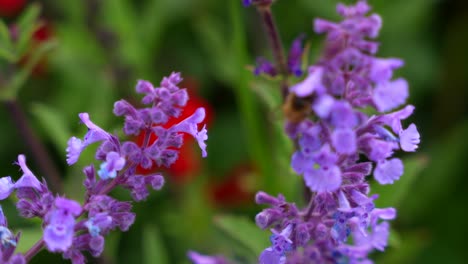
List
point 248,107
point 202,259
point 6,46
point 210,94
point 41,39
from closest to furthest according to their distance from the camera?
point 202,259 → point 6,46 → point 248,107 → point 41,39 → point 210,94

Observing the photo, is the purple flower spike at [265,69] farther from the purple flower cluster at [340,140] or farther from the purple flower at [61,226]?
the purple flower at [61,226]

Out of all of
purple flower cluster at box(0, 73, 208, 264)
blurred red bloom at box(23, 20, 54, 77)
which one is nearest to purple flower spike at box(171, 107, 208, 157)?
purple flower cluster at box(0, 73, 208, 264)

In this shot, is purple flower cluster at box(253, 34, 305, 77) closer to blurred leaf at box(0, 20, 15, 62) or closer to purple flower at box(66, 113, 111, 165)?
purple flower at box(66, 113, 111, 165)

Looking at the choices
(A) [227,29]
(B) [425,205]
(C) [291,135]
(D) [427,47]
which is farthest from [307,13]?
(C) [291,135]

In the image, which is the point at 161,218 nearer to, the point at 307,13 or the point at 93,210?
the point at 307,13

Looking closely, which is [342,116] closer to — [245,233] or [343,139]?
[343,139]

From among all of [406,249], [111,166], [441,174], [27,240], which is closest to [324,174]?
[111,166]

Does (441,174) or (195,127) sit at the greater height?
(195,127)

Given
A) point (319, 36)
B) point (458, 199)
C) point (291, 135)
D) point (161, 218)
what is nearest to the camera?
point (291, 135)
